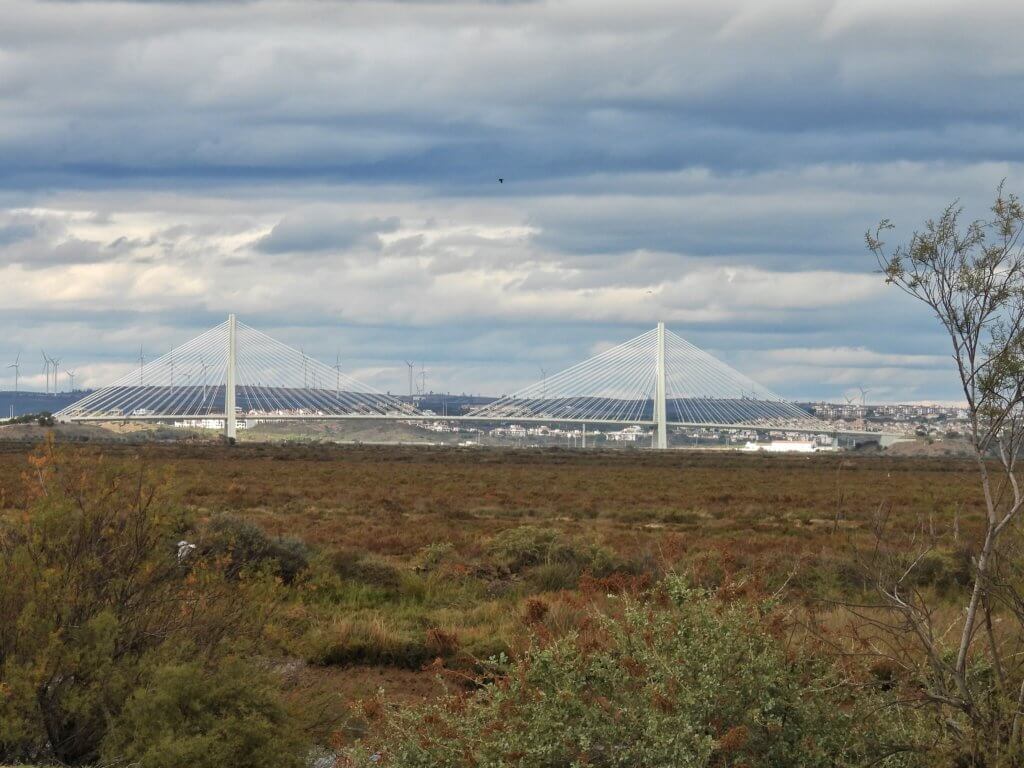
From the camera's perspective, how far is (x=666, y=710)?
6426 millimetres

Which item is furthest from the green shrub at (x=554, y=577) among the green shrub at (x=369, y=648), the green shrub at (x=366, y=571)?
the green shrub at (x=369, y=648)

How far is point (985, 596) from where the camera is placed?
7141mm

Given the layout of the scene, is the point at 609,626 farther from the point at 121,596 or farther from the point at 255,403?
the point at 255,403

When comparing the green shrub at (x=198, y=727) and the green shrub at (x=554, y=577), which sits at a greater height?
the green shrub at (x=198, y=727)

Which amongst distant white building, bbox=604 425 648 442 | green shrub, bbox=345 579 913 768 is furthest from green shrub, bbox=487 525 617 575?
distant white building, bbox=604 425 648 442

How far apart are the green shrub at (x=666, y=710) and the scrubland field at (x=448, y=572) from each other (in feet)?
0.21

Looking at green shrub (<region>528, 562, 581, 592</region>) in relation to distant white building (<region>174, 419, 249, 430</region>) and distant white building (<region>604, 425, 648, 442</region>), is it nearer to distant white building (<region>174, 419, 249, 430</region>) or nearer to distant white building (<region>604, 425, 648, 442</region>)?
distant white building (<region>174, 419, 249, 430</region>)

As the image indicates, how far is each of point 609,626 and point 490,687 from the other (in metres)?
0.75

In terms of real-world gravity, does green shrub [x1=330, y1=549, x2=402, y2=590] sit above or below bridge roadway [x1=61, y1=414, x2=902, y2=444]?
below

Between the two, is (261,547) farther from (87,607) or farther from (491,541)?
(87,607)

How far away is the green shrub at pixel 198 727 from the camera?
24.2ft

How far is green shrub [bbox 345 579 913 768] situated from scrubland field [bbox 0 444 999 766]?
6cm

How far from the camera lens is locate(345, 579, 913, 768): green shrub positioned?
20.7ft

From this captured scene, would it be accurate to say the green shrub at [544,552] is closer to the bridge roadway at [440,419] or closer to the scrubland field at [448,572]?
the scrubland field at [448,572]
